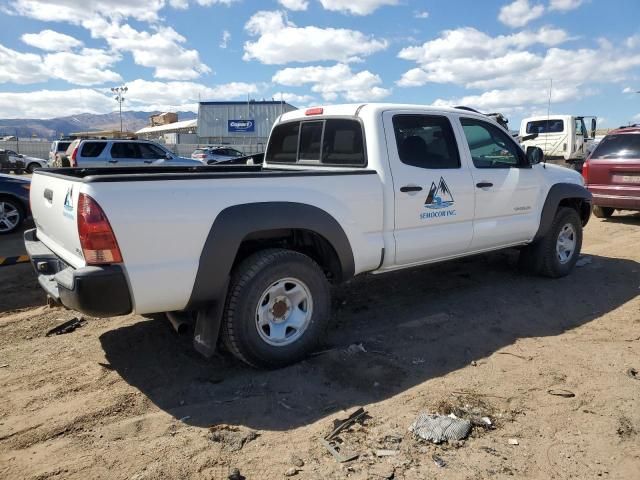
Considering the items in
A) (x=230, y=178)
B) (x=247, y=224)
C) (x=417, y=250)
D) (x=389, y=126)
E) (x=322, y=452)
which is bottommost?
(x=322, y=452)

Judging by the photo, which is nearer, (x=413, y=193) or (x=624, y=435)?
(x=624, y=435)

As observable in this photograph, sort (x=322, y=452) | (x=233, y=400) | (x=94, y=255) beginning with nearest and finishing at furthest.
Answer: (x=322, y=452) → (x=94, y=255) → (x=233, y=400)

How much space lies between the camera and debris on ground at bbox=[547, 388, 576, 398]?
3.35m

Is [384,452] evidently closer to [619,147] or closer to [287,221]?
[287,221]

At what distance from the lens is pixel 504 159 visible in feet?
17.4

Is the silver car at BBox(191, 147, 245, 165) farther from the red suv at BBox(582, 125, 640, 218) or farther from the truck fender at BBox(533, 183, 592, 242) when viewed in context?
the truck fender at BBox(533, 183, 592, 242)

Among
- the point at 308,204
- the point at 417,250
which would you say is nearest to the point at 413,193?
the point at 417,250

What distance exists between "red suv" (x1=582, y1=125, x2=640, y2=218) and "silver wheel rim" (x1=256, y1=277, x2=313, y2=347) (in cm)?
749

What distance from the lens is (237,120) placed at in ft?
168

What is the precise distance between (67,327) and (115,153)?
40.6 ft

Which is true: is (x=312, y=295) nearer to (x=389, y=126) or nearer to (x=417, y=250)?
(x=417, y=250)

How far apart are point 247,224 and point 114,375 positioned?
1.50 m

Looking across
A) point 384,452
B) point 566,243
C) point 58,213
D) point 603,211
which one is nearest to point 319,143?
point 58,213

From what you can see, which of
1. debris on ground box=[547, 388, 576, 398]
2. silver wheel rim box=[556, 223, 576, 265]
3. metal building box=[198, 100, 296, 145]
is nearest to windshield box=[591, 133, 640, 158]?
silver wheel rim box=[556, 223, 576, 265]
